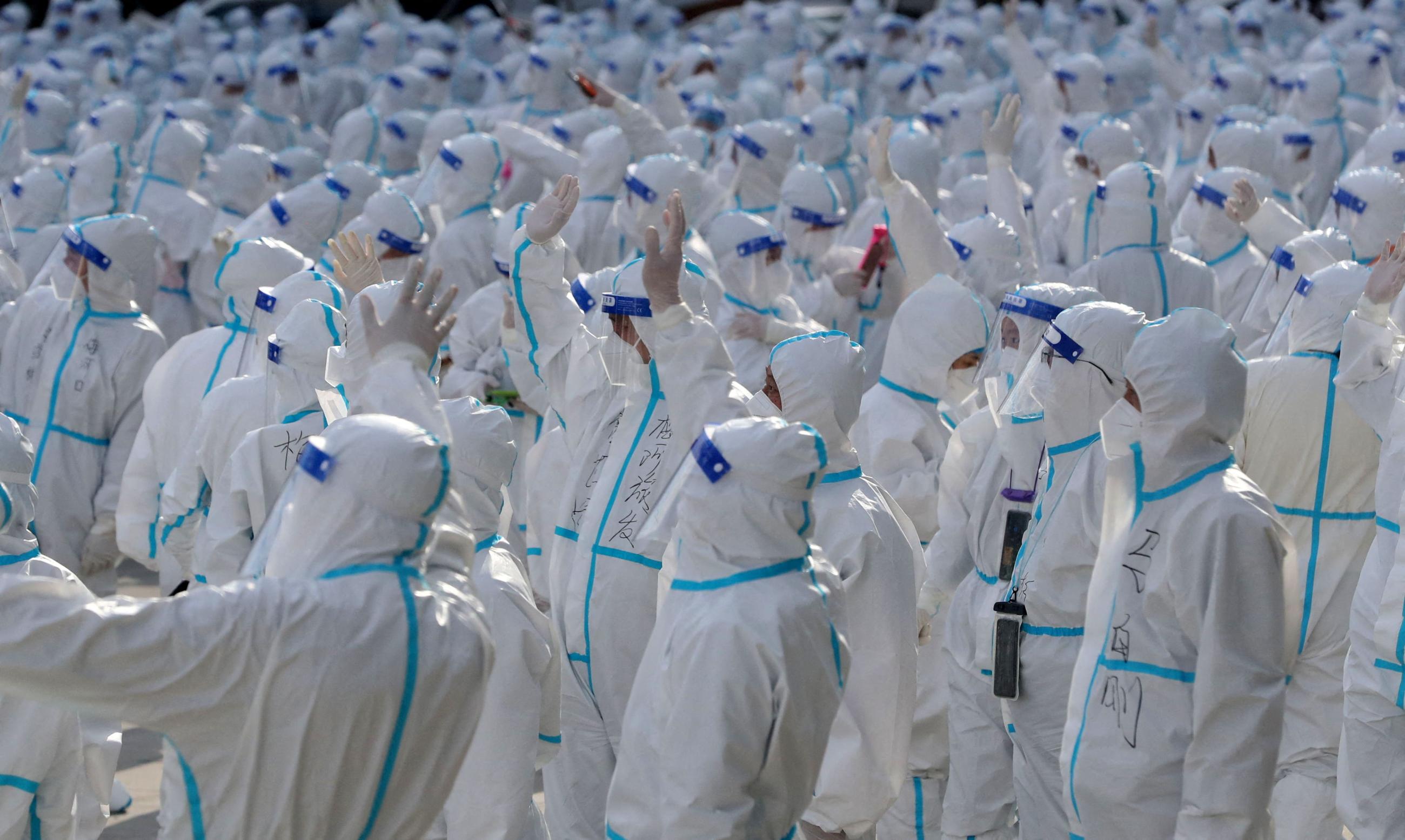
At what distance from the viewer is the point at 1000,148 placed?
333 inches

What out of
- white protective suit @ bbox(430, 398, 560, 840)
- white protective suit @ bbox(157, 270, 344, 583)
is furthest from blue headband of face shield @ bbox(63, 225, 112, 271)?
white protective suit @ bbox(430, 398, 560, 840)

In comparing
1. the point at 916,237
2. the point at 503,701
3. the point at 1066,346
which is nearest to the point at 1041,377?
the point at 1066,346

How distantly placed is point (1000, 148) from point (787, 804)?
5367 mm

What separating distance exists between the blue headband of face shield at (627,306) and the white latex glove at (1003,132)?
12.1 feet

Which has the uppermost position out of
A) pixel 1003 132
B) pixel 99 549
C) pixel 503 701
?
pixel 1003 132

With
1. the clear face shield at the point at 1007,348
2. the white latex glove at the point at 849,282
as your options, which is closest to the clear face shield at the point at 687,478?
the clear face shield at the point at 1007,348

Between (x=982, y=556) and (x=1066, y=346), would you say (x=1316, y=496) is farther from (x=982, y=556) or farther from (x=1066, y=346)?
(x=1066, y=346)

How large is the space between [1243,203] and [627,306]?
3.40m

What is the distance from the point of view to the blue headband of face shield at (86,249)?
23.7 ft

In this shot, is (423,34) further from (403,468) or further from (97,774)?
(403,468)

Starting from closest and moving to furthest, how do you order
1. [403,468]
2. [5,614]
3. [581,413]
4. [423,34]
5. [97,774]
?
[5,614]
[403,468]
[97,774]
[581,413]
[423,34]

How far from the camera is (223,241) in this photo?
9.44 meters

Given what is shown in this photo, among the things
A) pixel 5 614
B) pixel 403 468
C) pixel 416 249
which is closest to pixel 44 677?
pixel 5 614

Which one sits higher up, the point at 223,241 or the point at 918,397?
the point at 918,397
